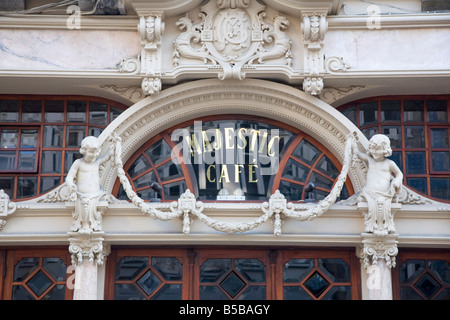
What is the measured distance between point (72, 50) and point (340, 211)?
4605 mm

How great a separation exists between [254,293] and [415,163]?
123 inches

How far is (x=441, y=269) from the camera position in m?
13.6

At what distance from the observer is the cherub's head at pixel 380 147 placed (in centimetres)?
1312

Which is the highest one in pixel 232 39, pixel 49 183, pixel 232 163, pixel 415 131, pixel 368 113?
pixel 232 39

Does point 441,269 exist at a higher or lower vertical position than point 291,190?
lower

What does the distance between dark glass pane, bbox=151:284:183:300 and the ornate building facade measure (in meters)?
0.02

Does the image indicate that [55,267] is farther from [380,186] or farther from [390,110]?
[390,110]

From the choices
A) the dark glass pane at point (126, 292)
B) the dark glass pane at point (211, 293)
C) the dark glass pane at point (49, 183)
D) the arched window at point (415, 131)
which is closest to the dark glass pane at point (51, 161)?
the dark glass pane at point (49, 183)

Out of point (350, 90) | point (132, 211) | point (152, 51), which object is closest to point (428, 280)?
point (350, 90)

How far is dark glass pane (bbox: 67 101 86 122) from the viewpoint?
47.1 feet

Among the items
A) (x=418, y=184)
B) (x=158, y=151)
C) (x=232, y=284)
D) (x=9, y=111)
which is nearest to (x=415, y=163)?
(x=418, y=184)

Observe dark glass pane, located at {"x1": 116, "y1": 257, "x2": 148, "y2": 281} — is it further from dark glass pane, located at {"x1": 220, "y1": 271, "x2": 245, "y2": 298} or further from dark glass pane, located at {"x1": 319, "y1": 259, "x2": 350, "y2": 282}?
dark glass pane, located at {"x1": 319, "y1": 259, "x2": 350, "y2": 282}
